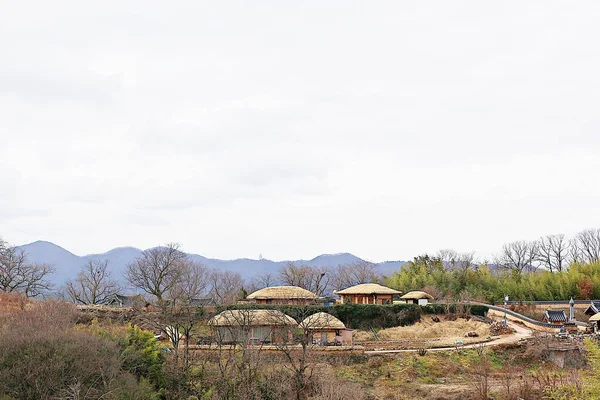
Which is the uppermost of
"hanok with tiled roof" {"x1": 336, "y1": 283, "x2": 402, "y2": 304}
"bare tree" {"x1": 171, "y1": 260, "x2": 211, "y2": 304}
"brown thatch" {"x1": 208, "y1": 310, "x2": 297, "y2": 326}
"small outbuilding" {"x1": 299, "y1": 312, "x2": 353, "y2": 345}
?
"bare tree" {"x1": 171, "y1": 260, "x2": 211, "y2": 304}

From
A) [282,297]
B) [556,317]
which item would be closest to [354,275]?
[282,297]

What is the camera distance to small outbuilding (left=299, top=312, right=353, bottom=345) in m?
36.4

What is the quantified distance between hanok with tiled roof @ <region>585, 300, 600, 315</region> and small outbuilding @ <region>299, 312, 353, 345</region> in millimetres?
18695

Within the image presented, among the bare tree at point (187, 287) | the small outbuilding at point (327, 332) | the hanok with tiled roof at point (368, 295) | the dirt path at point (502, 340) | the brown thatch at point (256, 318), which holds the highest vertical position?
the bare tree at point (187, 287)

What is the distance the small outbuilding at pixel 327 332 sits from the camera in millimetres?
36406

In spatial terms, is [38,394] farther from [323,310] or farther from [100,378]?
[323,310]

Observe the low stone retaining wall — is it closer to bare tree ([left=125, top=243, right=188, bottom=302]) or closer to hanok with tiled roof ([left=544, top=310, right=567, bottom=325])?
hanok with tiled roof ([left=544, top=310, right=567, bottom=325])

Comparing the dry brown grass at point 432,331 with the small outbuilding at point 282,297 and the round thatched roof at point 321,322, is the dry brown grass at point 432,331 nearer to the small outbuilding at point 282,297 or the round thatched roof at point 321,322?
the round thatched roof at point 321,322

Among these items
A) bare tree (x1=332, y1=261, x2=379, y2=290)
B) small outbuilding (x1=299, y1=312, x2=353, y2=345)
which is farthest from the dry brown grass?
bare tree (x1=332, y1=261, x2=379, y2=290)

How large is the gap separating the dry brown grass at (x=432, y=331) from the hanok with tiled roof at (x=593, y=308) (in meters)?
8.67

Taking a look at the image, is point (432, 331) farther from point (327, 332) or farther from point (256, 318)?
point (256, 318)

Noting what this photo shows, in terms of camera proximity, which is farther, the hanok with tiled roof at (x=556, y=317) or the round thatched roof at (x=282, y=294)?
the round thatched roof at (x=282, y=294)

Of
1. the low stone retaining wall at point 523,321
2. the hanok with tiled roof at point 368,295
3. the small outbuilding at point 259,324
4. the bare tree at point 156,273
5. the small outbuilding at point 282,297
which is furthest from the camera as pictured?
the bare tree at point 156,273

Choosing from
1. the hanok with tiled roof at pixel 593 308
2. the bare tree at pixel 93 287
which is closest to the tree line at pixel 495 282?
the hanok with tiled roof at pixel 593 308
